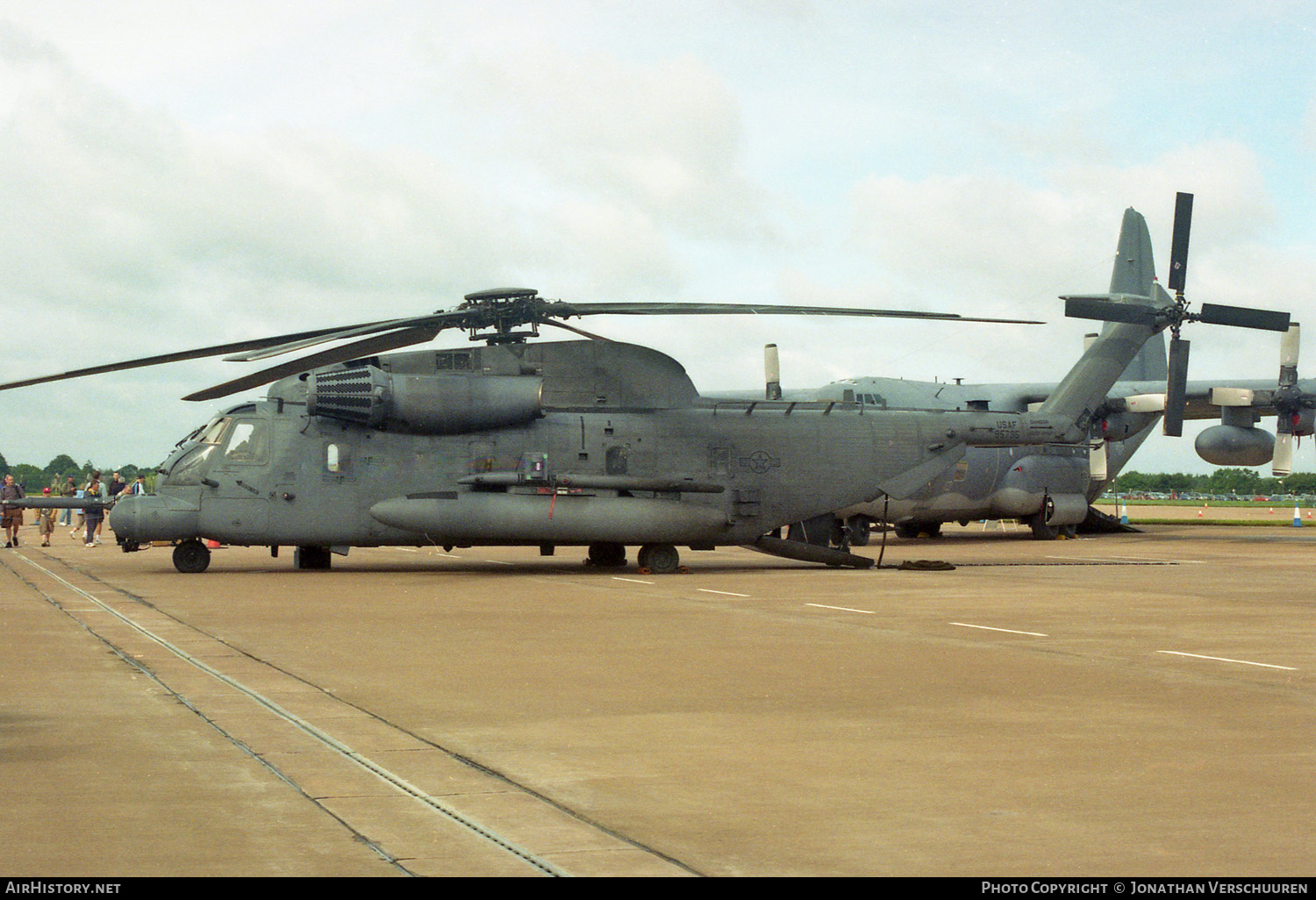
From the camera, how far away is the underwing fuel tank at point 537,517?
885 inches

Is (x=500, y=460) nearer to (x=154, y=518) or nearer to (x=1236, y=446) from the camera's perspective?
(x=154, y=518)

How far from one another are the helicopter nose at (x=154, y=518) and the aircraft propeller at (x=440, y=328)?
2.49 metres

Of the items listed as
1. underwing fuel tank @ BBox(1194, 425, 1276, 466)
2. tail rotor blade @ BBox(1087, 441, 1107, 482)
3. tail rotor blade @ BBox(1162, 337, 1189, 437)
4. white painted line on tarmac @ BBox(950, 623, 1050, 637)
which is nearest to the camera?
white painted line on tarmac @ BBox(950, 623, 1050, 637)

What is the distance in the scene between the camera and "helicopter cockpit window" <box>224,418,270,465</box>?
894 inches

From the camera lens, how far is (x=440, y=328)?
2106cm

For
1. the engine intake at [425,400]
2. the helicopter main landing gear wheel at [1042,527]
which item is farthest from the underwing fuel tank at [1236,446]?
the engine intake at [425,400]

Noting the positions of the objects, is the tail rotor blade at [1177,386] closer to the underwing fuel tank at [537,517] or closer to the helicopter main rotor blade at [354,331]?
the underwing fuel tank at [537,517]

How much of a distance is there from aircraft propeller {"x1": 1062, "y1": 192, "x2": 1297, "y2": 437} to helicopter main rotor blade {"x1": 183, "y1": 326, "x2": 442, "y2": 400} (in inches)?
573

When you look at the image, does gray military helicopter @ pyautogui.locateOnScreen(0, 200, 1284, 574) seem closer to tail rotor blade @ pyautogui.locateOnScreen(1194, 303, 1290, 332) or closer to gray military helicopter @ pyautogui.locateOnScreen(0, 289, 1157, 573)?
gray military helicopter @ pyautogui.locateOnScreen(0, 289, 1157, 573)

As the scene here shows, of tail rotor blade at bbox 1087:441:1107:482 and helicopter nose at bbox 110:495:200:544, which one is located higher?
tail rotor blade at bbox 1087:441:1107:482

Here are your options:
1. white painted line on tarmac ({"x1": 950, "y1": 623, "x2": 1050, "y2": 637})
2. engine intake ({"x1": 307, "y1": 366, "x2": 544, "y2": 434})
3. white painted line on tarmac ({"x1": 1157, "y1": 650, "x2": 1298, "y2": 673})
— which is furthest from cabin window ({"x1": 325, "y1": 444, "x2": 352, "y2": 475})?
white painted line on tarmac ({"x1": 1157, "y1": 650, "x2": 1298, "y2": 673})

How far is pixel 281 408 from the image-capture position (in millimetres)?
23141

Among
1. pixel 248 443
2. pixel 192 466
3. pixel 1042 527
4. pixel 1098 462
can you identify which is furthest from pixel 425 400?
pixel 1098 462

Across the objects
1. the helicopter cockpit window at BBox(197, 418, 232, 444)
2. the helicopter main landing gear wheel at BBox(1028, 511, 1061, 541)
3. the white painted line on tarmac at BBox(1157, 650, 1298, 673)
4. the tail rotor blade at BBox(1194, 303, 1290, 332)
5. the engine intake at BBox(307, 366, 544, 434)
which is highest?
the tail rotor blade at BBox(1194, 303, 1290, 332)
